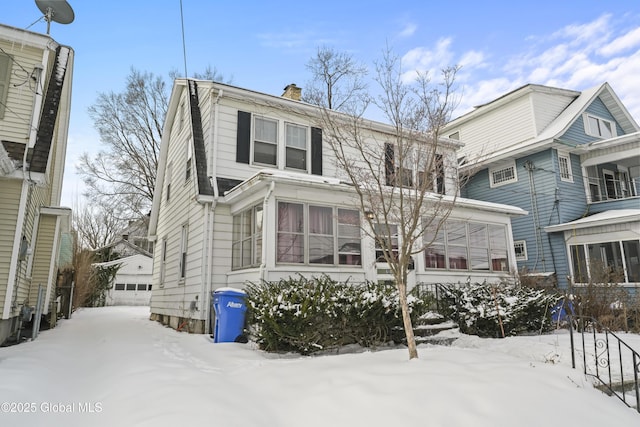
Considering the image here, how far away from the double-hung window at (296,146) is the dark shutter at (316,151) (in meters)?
0.20

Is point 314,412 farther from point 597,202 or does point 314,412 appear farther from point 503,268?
point 597,202

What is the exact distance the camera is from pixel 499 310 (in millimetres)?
7750

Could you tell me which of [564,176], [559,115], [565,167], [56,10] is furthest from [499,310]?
[559,115]

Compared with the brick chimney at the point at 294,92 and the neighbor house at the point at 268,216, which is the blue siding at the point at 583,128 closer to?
the neighbor house at the point at 268,216

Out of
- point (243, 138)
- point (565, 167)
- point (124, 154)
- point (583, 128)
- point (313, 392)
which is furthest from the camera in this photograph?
point (124, 154)

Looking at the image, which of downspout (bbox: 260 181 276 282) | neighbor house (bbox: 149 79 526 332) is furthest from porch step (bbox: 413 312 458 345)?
downspout (bbox: 260 181 276 282)

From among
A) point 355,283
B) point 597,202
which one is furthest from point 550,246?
point 355,283

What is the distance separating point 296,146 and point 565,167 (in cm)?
1157

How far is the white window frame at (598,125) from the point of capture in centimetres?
1741

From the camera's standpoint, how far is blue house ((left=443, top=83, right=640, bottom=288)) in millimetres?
14117

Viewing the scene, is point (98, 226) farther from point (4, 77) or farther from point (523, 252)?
point (523, 252)

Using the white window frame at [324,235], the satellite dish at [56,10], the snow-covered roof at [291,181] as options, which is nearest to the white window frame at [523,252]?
the snow-covered roof at [291,181]

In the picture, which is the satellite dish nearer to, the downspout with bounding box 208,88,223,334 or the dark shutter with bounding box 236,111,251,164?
the downspout with bounding box 208,88,223,334

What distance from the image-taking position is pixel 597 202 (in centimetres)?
1596
